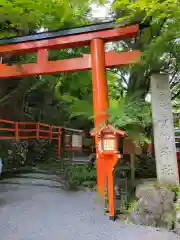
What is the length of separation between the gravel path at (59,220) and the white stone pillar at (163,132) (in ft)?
4.36

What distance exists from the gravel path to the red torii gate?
95 centimetres

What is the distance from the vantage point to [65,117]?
1477 centimetres

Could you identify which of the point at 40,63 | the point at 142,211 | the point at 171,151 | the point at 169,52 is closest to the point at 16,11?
the point at 40,63

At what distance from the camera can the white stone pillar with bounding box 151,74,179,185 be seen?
502cm

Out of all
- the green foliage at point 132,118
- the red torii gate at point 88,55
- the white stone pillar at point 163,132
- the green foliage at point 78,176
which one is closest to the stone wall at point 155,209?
the white stone pillar at point 163,132

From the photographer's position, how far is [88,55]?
6.90 metres

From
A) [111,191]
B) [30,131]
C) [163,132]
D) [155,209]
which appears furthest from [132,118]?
[30,131]

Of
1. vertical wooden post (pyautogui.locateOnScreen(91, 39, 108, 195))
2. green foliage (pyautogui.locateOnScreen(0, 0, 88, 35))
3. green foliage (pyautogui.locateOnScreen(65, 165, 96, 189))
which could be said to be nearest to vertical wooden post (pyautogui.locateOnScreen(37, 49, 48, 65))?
green foliage (pyautogui.locateOnScreen(0, 0, 88, 35))

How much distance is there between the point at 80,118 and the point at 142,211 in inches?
443

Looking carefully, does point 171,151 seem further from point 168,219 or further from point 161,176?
point 168,219

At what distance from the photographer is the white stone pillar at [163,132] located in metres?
5.02

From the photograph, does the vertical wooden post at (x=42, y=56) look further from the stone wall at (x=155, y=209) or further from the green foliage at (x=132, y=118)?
the stone wall at (x=155, y=209)

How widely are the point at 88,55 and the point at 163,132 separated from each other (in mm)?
3309

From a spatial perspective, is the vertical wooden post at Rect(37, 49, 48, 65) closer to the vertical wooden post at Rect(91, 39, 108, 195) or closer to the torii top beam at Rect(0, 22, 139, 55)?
the torii top beam at Rect(0, 22, 139, 55)
